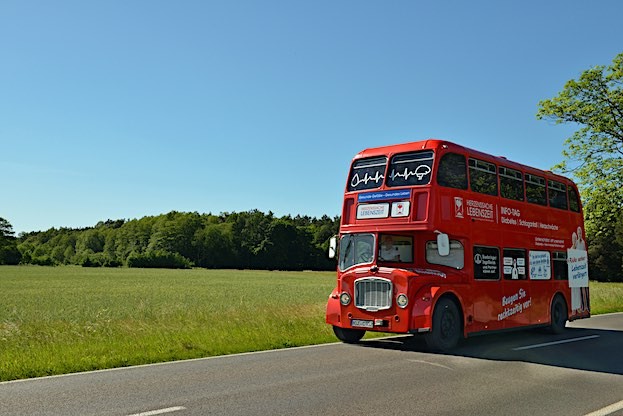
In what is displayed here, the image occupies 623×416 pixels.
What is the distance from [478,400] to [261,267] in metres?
119

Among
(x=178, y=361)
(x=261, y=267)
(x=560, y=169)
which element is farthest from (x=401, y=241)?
(x=261, y=267)

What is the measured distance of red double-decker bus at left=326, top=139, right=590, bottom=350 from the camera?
1190 cm

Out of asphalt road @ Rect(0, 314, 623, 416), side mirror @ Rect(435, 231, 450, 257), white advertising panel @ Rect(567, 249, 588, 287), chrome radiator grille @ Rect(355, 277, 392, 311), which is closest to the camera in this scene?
asphalt road @ Rect(0, 314, 623, 416)

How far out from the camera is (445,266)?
1264 cm

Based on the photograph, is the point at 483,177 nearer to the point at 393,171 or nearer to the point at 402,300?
the point at 393,171

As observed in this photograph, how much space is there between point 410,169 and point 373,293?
2.74m

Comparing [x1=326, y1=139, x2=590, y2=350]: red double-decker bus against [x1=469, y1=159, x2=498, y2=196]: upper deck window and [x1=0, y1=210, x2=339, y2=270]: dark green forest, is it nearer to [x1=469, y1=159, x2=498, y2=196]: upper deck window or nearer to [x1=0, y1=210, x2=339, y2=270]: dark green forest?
[x1=469, y1=159, x2=498, y2=196]: upper deck window

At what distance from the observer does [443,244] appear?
11.8 metres

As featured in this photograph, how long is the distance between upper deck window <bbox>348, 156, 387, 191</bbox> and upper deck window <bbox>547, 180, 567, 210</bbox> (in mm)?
5963

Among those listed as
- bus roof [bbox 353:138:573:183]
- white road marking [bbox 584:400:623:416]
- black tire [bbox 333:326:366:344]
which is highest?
bus roof [bbox 353:138:573:183]

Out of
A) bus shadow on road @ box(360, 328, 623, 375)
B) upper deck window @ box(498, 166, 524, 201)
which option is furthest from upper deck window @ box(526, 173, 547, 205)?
bus shadow on road @ box(360, 328, 623, 375)

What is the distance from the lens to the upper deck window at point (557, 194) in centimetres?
1638

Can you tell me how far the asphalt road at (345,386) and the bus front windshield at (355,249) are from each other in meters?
1.90

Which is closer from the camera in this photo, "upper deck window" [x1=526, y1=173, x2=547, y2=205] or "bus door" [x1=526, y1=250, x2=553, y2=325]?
"bus door" [x1=526, y1=250, x2=553, y2=325]
